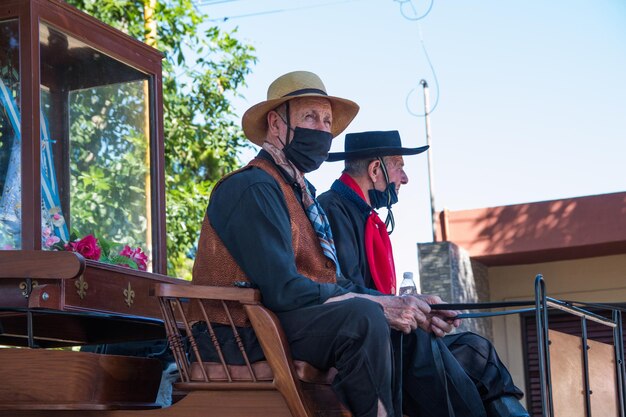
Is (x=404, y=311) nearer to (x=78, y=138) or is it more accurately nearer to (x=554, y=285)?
(x=78, y=138)

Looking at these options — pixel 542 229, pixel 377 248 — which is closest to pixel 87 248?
pixel 377 248

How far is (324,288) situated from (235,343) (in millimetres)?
381

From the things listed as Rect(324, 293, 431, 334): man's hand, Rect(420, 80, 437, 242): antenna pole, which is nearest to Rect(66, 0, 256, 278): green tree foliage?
Rect(420, 80, 437, 242): antenna pole

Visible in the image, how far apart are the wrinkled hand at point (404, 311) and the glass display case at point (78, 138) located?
5.74ft

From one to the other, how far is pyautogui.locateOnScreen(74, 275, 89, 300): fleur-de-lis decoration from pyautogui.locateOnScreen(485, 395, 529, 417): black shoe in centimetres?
179

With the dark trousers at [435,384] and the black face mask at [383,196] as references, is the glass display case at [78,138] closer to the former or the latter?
the black face mask at [383,196]

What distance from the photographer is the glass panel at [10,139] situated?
16.6 ft

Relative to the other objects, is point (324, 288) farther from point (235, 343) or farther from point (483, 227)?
point (483, 227)

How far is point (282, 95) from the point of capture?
439cm

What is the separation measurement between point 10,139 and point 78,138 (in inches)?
28.8

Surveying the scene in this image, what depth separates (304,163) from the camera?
4.25m

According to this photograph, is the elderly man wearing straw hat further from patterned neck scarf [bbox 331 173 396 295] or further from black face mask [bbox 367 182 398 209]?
black face mask [bbox 367 182 398 209]

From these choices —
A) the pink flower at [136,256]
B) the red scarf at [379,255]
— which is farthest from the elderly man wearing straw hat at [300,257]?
the pink flower at [136,256]

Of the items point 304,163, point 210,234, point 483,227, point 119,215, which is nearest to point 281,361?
point 210,234
